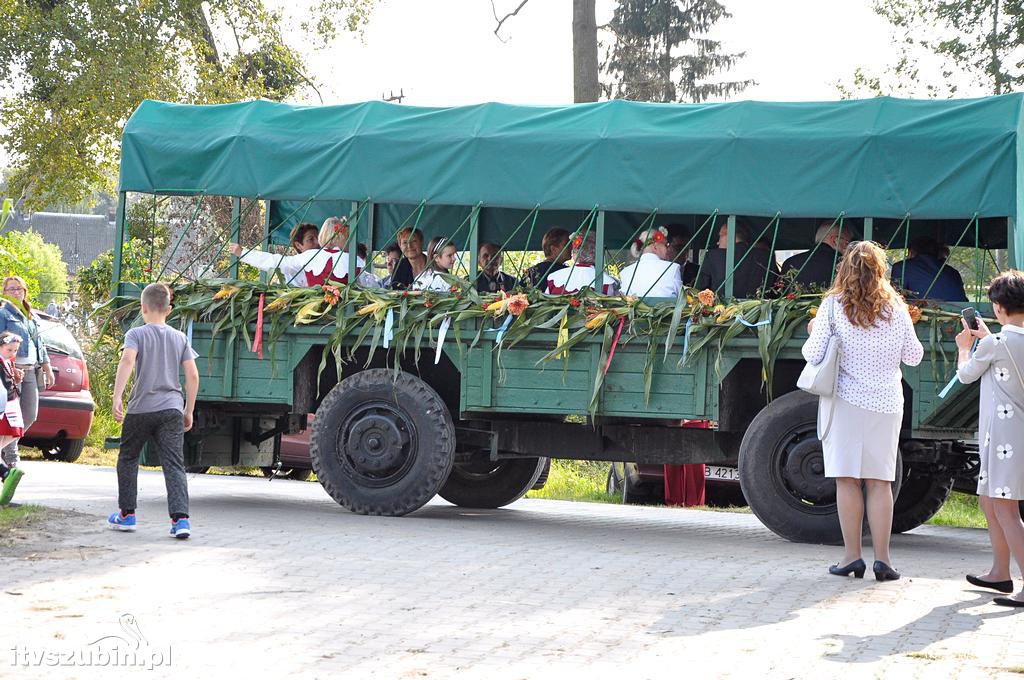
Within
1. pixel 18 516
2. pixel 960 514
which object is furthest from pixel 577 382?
pixel 960 514

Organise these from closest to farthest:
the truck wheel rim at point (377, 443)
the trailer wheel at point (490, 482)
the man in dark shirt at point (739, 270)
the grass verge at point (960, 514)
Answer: the man in dark shirt at point (739, 270) < the truck wheel rim at point (377, 443) < the trailer wheel at point (490, 482) < the grass verge at point (960, 514)

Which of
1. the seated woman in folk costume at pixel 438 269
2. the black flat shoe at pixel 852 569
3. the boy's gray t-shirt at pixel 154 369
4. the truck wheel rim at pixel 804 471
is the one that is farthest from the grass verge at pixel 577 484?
the black flat shoe at pixel 852 569

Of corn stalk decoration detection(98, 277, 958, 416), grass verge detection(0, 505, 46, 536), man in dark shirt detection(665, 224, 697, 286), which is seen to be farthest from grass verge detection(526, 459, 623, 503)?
grass verge detection(0, 505, 46, 536)

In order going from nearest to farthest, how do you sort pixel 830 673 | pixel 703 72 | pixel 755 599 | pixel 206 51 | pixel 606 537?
pixel 830 673 < pixel 755 599 < pixel 606 537 < pixel 206 51 < pixel 703 72

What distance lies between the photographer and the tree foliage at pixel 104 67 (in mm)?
25328

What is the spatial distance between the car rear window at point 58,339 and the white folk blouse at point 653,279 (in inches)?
322

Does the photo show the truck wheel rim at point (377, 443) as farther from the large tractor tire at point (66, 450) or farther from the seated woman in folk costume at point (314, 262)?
the large tractor tire at point (66, 450)

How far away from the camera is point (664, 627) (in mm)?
6352

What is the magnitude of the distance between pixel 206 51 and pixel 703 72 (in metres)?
22.0

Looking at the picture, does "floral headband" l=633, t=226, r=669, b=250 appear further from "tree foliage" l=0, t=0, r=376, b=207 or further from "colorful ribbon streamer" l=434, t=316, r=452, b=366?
"tree foliage" l=0, t=0, r=376, b=207

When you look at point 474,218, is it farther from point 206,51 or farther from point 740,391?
point 206,51

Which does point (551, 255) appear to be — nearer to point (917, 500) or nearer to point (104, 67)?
point (917, 500)

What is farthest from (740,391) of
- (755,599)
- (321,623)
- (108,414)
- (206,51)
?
(206,51)

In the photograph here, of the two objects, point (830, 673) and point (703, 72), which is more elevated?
point (703, 72)
